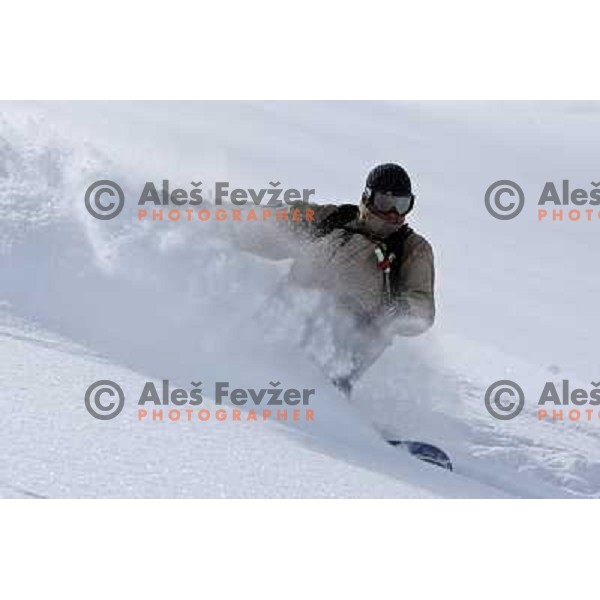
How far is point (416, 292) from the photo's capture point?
6328 mm

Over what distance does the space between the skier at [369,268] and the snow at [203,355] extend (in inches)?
8.4

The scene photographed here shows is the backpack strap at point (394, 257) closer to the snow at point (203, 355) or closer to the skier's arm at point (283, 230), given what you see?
the skier's arm at point (283, 230)

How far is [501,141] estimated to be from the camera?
558 inches

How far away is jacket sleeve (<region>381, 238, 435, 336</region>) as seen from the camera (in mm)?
6328

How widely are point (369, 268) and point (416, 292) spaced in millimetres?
278

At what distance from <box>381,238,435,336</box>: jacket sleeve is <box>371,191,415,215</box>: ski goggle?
8.1 inches

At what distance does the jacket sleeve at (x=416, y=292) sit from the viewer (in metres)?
6.33

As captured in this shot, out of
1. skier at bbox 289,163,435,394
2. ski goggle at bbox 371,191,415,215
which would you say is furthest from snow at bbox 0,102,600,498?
ski goggle at bbox 371,191,415,215

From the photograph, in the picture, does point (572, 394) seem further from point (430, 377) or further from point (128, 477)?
point (128, 477)

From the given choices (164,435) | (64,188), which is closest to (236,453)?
(164,435)

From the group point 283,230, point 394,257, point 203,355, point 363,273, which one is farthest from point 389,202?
point 203,355

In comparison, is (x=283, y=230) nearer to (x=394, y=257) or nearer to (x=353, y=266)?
(x=353, y=266)

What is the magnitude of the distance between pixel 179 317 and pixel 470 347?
2738 millimetres

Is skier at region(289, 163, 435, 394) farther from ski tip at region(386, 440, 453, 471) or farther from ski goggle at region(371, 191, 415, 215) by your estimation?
ski tip at region(386, 440, 453, 471)
